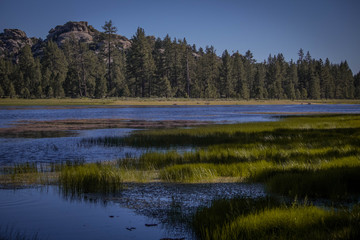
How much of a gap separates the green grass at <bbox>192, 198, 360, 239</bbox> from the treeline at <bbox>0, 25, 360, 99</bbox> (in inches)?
3200

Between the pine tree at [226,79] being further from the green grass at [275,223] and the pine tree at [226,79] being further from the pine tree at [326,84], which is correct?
the green grass at [275,223]

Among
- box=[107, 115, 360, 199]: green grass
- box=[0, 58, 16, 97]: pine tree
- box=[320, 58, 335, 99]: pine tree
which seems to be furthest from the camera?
box=[320, 58, 335, 99]: pine tree

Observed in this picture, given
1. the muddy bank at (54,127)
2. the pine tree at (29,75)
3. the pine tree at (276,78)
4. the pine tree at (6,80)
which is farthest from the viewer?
the pine tree at (276,78)

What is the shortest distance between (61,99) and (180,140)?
68.9m

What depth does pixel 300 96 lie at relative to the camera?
455 ft

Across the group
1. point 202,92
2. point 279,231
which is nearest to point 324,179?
point 279,231

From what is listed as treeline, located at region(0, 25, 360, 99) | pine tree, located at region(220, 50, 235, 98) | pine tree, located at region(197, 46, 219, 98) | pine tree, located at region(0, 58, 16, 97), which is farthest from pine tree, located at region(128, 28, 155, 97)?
pine tree, located at region(0, 58, 16, 97)

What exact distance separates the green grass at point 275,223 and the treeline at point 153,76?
8129 cm

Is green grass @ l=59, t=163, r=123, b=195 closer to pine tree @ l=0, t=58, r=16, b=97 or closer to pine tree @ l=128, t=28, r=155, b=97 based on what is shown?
pine tree @ l=0, t=58, r=16, b=97

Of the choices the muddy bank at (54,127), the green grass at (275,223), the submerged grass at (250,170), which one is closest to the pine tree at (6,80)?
the muddy bank at (54,127)

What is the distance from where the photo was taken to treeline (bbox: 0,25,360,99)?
3568 inches

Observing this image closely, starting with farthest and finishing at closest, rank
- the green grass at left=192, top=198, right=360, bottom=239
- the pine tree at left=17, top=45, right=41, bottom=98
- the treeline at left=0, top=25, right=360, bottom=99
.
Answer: the treeline at left=0, top=25, right=360, bottom=99 → the pine tree at left=17, top=45, right=41, bottom=98 → the green grass at left=192, top=198, right=360, bottom=239

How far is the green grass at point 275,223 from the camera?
5.70 metres

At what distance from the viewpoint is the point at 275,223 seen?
6102 millimetres
